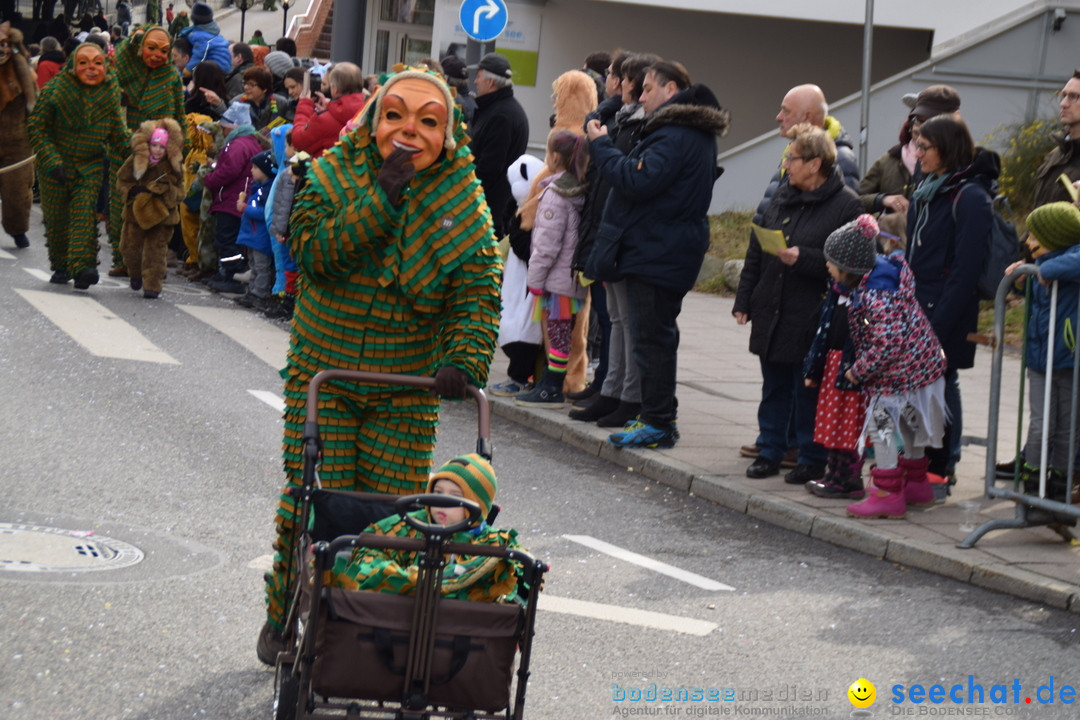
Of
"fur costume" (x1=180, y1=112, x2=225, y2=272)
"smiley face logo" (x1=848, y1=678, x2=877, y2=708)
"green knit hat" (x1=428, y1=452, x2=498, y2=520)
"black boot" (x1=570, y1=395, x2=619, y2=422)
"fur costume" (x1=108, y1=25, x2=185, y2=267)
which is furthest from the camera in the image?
"fur costume" (x1=180, y1=112, x2=225, y2=272)

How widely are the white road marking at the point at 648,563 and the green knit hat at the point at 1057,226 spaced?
2396 millimetres

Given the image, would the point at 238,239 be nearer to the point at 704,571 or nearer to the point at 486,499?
the point at 704,571

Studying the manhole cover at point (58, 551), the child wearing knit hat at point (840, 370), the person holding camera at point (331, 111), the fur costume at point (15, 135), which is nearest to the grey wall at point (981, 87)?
the fur costume at point (15, 135)

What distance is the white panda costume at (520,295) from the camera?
34.3ft

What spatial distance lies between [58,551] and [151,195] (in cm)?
741

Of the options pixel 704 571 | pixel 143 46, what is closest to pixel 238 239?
pixel 143 46

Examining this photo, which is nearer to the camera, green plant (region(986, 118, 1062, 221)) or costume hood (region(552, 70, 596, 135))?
costume hood (region(552, 70, 596, 135))

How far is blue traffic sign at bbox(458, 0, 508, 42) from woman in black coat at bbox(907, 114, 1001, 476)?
6.91 meters

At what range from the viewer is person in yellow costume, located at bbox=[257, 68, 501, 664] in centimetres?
468

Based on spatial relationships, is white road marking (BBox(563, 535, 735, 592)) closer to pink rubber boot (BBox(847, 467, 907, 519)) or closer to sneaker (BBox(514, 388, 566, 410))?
pink rubber boot (BBox(847, 467, 907, 519))

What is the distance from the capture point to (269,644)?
4906 millimetres

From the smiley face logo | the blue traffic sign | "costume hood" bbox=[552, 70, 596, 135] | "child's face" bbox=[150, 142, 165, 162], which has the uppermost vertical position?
the blue traffic sign

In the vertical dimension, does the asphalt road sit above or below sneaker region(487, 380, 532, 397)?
below

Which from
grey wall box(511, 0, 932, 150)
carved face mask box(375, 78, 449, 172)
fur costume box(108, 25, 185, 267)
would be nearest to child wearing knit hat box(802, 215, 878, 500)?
carved face mask box(375, 78, 449, 172)
